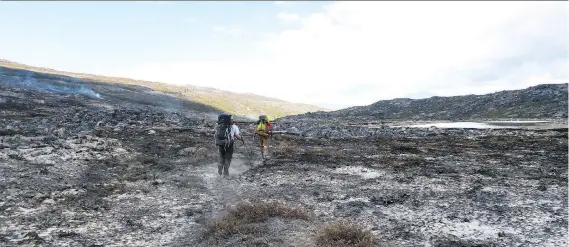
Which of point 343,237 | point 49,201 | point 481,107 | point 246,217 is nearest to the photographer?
point 343,237

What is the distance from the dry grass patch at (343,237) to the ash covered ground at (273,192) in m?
0.18

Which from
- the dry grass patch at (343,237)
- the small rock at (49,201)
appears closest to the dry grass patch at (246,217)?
the dry grass patch at (343,237)

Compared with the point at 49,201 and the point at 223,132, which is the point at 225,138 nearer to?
the point at 223,132

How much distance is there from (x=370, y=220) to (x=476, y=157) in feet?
43.0

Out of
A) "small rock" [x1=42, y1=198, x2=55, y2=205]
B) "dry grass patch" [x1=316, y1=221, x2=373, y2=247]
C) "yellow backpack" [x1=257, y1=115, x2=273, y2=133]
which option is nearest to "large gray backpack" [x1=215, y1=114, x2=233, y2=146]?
"yellow backpack" [x1=257, y1=115, x2=273, y2=133]

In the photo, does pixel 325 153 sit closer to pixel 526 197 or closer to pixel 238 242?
pixel 526 197

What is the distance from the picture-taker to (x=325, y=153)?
76.2 feet

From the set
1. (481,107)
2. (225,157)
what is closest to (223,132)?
(225,157)

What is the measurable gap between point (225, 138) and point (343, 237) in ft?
26.3

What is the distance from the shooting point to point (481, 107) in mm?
78938

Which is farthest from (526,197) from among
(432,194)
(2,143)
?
(2,143)

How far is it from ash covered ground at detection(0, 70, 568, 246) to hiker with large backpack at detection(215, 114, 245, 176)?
636 millimetres

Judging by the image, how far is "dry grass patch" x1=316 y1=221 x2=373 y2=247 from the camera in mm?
8789

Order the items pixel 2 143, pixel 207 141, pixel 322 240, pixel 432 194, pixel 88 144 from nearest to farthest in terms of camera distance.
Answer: pixel 322 240, pixel 432 194, pixel 2 143, pixel 88 144, pixel 207 141
